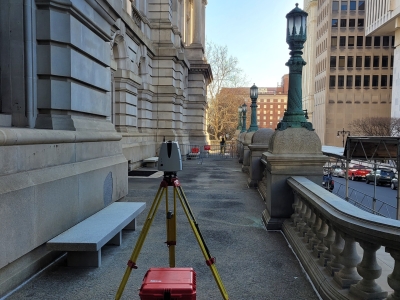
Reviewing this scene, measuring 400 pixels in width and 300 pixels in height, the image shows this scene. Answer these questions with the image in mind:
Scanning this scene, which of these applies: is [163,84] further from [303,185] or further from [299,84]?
[303,185]

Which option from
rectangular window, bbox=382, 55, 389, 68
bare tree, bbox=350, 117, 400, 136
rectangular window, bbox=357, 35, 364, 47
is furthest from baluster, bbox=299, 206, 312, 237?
rectangular window, bbox=357, 35, 364, 47

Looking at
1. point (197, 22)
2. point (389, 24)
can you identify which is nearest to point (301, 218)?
point (197, 22)

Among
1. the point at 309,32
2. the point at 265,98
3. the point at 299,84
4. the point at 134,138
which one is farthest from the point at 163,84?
the point at 265,98

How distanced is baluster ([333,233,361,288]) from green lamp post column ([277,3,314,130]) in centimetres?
320

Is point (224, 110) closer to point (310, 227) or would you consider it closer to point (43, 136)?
point (310, 227)

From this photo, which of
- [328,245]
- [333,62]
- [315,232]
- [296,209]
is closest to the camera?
[328,245]

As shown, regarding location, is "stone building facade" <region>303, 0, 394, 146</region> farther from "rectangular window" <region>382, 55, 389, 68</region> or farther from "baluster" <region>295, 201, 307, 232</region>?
"baluster" <region>295, 201, 307, 232</region>

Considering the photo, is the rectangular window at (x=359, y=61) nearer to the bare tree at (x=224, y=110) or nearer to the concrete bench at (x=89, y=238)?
the bare tree at (x=224, y=110)

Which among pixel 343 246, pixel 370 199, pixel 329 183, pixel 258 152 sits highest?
pixel 258 152

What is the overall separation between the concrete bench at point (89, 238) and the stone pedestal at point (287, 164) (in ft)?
8.20

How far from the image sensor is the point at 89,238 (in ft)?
14.5

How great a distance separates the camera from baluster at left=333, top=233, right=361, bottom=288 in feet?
11.4

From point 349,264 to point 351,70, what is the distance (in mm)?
85881

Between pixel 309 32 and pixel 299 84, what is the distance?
10379 cm
